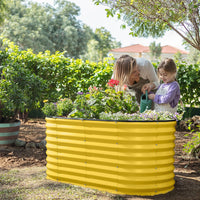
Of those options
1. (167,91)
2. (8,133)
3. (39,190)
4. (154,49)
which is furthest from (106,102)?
(154,49)

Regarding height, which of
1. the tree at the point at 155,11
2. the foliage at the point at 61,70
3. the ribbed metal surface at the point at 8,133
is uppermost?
the tree at the point at 155,11

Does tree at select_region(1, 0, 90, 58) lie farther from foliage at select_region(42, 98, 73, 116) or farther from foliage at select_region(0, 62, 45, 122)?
foliage at select_region(42, 98, 73, 116)

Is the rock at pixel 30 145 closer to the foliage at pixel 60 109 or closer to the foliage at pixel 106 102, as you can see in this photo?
the foliage at pixel 60 109

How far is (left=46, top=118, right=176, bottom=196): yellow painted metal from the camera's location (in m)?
2.87

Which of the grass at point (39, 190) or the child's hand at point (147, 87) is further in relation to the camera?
the child's hand at point (147, 87)

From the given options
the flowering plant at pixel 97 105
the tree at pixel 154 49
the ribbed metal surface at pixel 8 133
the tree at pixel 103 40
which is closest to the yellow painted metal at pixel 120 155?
the flowering plant at pixel 97 105

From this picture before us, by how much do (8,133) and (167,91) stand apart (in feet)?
11.3

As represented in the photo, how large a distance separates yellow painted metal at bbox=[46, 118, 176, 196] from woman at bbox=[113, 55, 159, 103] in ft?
2.48

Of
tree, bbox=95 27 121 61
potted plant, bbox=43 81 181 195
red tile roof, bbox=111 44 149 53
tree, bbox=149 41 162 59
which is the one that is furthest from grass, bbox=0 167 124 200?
tree, bbox=149 41 162 59

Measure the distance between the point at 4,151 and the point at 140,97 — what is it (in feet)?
9.93

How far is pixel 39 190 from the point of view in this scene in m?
3.15

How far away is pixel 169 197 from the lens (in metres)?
2.95

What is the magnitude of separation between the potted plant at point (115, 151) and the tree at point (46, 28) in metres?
31.7

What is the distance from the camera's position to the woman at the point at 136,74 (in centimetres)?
342
